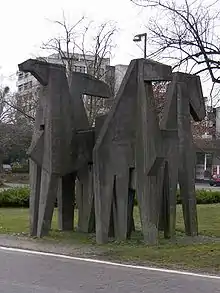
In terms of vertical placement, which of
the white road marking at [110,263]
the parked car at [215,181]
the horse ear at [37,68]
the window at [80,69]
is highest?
the window at [80,69]

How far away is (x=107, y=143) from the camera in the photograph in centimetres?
1408

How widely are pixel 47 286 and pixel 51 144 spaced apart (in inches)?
245

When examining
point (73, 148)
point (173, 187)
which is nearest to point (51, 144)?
point (73, 148)

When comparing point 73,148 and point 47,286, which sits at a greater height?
point 73,148

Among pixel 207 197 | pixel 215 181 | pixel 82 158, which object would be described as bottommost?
pixel 207 197

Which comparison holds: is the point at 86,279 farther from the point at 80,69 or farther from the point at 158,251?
the point at 80,69

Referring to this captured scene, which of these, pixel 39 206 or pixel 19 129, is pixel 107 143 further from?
pixel 19 129

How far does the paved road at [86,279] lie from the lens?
8328mm

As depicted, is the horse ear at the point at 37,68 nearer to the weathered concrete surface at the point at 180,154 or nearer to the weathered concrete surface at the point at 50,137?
the weathered concrete surface at the point at 50,137

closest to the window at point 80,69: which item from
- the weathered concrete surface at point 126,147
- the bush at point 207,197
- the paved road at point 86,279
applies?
the bush at point 207,197

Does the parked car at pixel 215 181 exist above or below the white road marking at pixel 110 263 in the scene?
above

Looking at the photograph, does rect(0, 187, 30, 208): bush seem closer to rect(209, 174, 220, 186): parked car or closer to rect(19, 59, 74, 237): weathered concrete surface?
rect(19, 59, 74, 237): weathered concrete surface

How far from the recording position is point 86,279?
9.06 metres

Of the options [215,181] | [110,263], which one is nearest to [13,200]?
[110,263]
